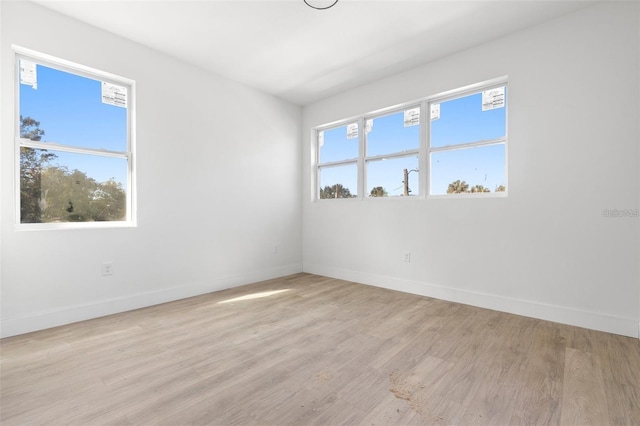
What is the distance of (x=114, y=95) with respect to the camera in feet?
10.3

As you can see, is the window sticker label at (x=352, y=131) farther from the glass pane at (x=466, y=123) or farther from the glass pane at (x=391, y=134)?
the glass pane at (x=466, y=123)

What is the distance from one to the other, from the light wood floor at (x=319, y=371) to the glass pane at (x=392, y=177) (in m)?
1.68

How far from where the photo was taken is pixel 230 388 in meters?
1.73

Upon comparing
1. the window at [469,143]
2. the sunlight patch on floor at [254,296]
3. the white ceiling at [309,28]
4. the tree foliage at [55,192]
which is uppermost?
the white ceiling at [309,28]

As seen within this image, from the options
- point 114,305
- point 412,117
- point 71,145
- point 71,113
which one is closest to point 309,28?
point 412,117

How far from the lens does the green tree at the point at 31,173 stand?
259 centimetres

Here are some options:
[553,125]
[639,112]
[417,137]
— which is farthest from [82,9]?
[639,112]

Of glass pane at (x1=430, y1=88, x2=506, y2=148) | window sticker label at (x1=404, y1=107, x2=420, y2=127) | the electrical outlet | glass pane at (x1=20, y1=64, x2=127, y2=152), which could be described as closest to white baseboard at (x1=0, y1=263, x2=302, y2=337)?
the electrical outlet

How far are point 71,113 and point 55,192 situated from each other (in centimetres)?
81

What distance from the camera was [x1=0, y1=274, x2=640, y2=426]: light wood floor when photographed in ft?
4.97

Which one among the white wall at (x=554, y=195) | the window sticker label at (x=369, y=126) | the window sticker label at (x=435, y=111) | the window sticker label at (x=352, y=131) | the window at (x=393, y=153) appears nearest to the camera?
the white wall at (x=554, y=195)

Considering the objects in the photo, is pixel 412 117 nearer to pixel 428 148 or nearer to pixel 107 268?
pixel 428 148

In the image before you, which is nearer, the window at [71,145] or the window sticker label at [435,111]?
the window at [71,145]

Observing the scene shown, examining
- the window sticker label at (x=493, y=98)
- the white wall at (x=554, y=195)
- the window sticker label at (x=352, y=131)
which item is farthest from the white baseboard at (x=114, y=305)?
the window sticker label at (x=493, y=98)
